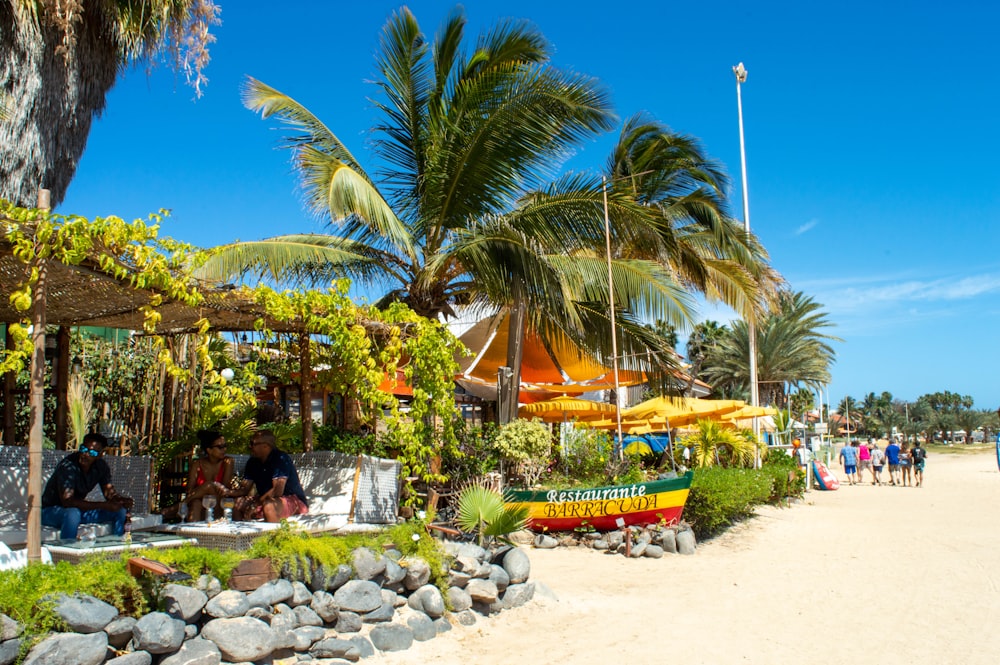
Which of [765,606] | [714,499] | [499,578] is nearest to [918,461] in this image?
[714,499]

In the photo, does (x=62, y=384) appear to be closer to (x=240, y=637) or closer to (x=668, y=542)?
(x=240, y=637)

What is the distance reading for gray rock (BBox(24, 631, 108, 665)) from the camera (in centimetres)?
491

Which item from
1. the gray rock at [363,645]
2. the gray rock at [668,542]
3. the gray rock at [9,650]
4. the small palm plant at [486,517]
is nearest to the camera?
the gray rock at [9,650]

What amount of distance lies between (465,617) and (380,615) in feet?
3.35

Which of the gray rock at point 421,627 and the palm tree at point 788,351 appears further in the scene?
the palm tree at point 788,351

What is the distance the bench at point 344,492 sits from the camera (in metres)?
7.95

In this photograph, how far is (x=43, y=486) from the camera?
7.61m

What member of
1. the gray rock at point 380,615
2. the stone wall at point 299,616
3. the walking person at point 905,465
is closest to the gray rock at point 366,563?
the stone wall at point 299,616

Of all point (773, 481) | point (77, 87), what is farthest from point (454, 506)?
point (773, 481)

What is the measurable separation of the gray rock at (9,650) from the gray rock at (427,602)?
3.31m

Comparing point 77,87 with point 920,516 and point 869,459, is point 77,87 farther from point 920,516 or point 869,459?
point 869,459

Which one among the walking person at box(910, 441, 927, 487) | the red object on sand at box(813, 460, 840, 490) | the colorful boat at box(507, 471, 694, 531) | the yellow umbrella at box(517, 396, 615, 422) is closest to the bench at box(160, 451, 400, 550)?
the colorful boat at box(507, 471, 694, 531)

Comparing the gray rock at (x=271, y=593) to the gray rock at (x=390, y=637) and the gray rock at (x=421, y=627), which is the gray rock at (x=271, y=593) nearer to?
the gray rock at (x=390, y=637)

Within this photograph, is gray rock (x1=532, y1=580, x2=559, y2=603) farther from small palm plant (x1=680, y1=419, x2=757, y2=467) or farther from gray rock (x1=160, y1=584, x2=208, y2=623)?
small palm plant (x1=680, y1=419, x2=757, y2=467)
